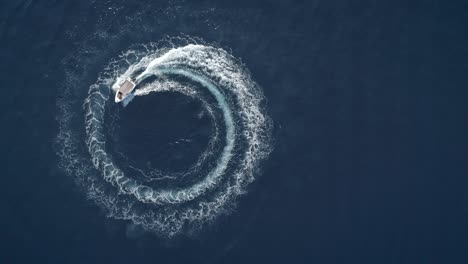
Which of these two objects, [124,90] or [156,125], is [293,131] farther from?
[124,90]

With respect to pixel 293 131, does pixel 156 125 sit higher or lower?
lower

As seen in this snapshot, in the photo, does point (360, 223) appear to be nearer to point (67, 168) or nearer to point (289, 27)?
point (289, 27)

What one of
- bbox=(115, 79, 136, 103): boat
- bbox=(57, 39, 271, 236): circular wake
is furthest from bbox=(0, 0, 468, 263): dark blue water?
bbox=(115, 79, 136, 103): boat

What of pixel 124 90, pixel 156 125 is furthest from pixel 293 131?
pixel 124 90

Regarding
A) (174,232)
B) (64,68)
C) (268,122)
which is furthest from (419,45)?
(64,68)

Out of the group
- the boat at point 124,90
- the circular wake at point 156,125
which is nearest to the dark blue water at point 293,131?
the circular wake at point 156,125
